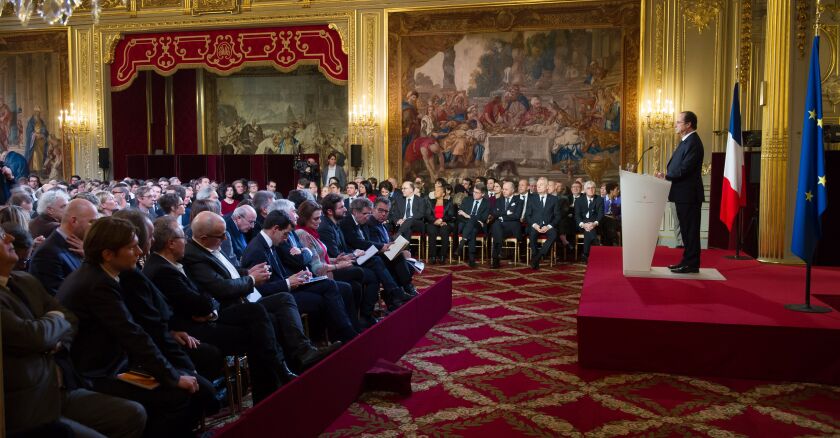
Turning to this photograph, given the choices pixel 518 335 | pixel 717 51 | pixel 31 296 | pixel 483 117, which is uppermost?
pixel 717 51

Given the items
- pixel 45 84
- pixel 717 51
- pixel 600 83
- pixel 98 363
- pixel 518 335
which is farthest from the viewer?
pixel 45 84

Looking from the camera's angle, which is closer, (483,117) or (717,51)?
(717,51)

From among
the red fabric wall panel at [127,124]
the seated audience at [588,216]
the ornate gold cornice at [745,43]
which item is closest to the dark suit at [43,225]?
the seated audience at [588,216]

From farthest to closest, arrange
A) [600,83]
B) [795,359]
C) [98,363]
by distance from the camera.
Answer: [600,83]
[795,359]
[98,363]

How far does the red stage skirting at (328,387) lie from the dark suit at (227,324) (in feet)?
1.25

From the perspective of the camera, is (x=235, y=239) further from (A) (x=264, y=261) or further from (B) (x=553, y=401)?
(B) (x=553, y=401)

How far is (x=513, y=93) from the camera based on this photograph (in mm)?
13477

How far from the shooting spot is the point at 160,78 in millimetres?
17750

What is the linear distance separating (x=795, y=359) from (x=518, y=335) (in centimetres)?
220

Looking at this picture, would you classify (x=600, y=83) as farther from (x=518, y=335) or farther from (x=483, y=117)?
(x=518, y=335)

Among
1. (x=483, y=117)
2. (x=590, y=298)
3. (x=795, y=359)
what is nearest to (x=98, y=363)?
(x=590, y=298)

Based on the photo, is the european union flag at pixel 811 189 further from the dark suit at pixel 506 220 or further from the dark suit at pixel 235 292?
the dark suit at pixel 506 220

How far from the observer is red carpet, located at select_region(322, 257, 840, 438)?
4.05 m

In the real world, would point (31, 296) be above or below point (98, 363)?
above
